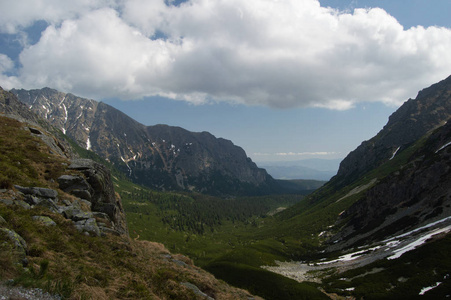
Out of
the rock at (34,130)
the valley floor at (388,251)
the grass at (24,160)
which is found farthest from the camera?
the valley floor at (388,251)

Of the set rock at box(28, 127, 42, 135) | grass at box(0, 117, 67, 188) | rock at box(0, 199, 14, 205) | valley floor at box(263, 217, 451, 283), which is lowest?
valley floor at box(263, 217, 451, 283)

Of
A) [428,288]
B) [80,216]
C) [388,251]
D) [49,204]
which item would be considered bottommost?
[388,251]

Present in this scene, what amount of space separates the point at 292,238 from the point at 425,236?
104132 mm

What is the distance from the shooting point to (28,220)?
48.0ft

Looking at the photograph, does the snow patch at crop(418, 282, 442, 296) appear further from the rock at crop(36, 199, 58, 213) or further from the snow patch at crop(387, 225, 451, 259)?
the rock at crop(36, 199, 58, 213)

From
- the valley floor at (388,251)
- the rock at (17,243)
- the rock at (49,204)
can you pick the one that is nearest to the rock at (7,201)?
the rock at (49,204)

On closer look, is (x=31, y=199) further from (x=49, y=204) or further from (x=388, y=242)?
(x=388, y=242)

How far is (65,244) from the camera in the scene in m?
14.4

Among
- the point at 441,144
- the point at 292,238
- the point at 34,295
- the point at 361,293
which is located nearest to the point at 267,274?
the point at 361,293

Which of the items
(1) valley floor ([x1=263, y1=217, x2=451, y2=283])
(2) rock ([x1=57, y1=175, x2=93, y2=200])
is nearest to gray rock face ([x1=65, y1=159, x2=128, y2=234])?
(2) rock ([x1=57, y1=175, x2=93, y2=200])

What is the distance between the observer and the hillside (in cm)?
1009

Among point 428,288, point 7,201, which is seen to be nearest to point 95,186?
point 7,201

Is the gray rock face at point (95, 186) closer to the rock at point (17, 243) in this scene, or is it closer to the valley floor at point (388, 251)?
the rock at point (17, 243)

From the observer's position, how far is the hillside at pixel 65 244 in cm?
1009
